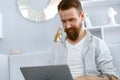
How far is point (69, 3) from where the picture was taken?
6.01 feet

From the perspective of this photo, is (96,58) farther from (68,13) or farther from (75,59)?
(68,13)

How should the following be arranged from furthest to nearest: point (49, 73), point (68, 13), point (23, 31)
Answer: point (23, 31), point (68, 13), point (49, 73)

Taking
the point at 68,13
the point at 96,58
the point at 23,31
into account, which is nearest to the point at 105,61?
the point at 96,58

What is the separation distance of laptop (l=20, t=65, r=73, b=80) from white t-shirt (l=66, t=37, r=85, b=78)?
358 mm

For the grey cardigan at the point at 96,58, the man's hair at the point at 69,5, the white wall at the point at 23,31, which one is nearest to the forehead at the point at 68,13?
the man's hair at the point at 69,5

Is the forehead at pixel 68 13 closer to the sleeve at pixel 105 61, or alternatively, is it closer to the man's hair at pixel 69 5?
the man's hair at pixel 69 5

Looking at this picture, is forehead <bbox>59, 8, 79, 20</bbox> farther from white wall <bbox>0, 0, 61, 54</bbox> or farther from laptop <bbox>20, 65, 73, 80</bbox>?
white wall <bbox>0, 0, 61, 54</bbox>

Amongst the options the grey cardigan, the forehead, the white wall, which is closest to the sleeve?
the grey cardigan

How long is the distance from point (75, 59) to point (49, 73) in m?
0.41

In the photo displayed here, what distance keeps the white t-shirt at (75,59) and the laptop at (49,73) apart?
0.36 m

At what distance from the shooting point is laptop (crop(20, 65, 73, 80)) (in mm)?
1399

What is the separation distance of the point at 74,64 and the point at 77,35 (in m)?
0.22

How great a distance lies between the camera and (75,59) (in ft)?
5.98

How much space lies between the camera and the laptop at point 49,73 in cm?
140
